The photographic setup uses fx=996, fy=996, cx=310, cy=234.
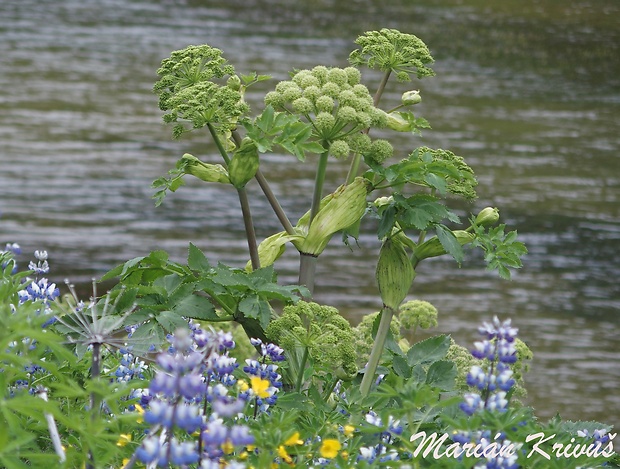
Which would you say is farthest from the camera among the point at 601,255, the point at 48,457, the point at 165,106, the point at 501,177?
the point at 501,177

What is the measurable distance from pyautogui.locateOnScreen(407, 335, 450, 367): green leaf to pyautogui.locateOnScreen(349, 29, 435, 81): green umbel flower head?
72 cm

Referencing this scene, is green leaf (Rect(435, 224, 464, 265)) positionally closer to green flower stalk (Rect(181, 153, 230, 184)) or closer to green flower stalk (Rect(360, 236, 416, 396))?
green flower stalk (Rect(360, 236, 416, 396))

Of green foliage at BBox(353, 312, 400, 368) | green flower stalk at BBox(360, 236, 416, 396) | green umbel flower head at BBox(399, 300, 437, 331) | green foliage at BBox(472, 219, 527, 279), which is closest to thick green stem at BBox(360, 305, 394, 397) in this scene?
green flower stalk at BBox(360, 236, 416, 396)

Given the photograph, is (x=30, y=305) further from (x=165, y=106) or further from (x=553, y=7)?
(x=553, y=7)

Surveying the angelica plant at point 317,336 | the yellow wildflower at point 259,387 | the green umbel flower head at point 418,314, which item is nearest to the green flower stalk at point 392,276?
the angelica plant at point 317,336

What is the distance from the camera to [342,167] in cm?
1148

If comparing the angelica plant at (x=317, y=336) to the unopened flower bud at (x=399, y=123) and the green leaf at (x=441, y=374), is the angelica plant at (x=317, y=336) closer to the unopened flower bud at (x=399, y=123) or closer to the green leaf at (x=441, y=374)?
the green leaf at (x=441, y=374)

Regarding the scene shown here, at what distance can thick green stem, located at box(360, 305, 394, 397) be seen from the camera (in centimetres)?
248

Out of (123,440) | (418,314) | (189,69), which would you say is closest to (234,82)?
(189,69)

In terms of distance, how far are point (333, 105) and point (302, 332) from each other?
604 mm

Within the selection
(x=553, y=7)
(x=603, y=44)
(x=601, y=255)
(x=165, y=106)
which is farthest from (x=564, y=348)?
(x=553, y=7)

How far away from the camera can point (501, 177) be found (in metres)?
11.0

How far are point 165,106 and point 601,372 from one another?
5059 mm

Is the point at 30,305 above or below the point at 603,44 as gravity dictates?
above
